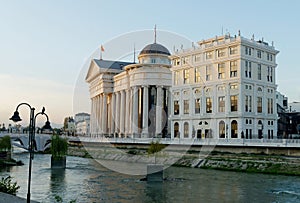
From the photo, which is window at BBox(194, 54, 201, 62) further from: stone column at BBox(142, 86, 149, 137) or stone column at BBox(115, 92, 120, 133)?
stone column at BBox(115, 92, 120, 133)

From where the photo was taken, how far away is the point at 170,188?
121ft

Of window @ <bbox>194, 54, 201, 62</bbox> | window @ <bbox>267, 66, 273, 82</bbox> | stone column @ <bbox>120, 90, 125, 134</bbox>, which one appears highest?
window @ <bbox>194, 54, 201, 62</bbox>

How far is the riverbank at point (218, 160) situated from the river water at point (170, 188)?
2610mm

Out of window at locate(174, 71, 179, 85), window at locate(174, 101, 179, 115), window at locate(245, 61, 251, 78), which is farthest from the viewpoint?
window at locate(174, 71, 179, 85)

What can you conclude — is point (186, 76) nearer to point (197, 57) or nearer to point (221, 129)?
point (197, 57)

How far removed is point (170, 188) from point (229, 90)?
40.1 metres

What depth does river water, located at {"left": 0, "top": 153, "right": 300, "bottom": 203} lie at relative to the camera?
31.8 meters

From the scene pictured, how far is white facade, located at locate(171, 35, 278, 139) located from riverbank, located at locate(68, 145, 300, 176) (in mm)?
10217

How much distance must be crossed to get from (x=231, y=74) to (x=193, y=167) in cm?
2282

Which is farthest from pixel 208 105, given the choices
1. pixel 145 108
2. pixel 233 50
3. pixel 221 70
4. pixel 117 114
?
pixel 117 114

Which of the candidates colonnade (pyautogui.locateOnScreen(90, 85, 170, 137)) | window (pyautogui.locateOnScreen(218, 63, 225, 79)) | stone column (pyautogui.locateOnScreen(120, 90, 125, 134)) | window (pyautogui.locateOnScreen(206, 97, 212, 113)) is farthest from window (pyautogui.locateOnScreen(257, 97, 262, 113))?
stone column (pyautogui.locateOnScreen(120, 90, 125, 134))

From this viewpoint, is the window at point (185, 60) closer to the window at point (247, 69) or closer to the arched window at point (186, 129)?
the arched window at point (186, 129)

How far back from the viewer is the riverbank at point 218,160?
4872cm

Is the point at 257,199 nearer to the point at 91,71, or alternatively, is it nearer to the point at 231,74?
the point at 231,74
